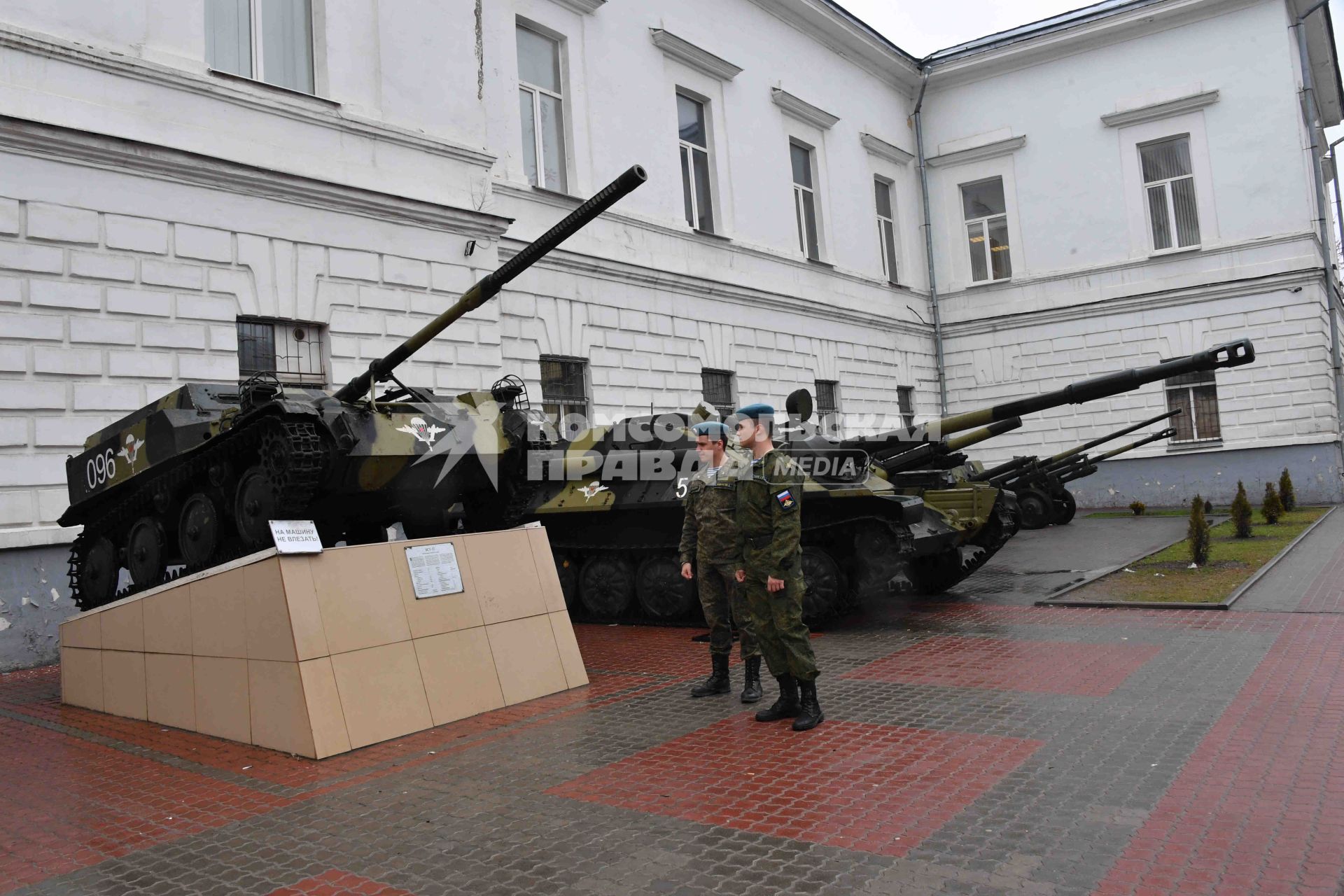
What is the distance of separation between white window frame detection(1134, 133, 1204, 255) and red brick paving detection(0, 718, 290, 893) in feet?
75.4

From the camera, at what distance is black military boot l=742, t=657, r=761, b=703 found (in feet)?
21.9

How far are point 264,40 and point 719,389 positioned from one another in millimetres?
9481

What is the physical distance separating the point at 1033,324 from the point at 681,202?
1097 cm

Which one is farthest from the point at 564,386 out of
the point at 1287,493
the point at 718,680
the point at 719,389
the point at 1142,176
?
the point at 1142,176

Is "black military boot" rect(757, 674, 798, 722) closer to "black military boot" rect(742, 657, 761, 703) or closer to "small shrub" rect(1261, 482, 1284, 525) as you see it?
"black military boot" rect(742, 657, 761, 703)

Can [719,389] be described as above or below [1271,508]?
above

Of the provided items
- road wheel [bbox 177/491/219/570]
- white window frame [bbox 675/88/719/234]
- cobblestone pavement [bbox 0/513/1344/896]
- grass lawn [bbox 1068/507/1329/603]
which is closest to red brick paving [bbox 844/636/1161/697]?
cobblestone pavement [bbox 0/513/1344/896]

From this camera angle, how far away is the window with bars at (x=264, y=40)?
461 inches

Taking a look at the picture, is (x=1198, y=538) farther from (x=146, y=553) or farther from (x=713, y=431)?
(x=146, y=553)

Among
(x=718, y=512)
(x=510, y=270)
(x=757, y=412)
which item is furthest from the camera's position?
(x=510, y=270)

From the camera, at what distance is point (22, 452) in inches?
372

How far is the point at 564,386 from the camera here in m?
15.6

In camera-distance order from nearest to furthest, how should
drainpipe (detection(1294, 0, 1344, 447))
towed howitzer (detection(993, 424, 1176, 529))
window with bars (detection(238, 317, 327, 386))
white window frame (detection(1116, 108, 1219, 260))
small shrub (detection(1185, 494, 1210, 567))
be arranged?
window with bars (detection(238, 317, 327, 386)), small shrub (detection(1185, 494, 1210, 567)), towed howitzer (detection(993, 424, 1176, 529)), drainpipe (detection(1294, 0, 1344, 447)), white window frame (detection(1116, 108, 1219, 260))

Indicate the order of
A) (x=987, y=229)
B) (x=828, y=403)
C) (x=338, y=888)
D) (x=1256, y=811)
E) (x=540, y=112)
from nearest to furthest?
(x=338, y=888) < (x=1256, y=811) < (x=540, y=112) < (x=828, y=403) < (x=987, y=229)
